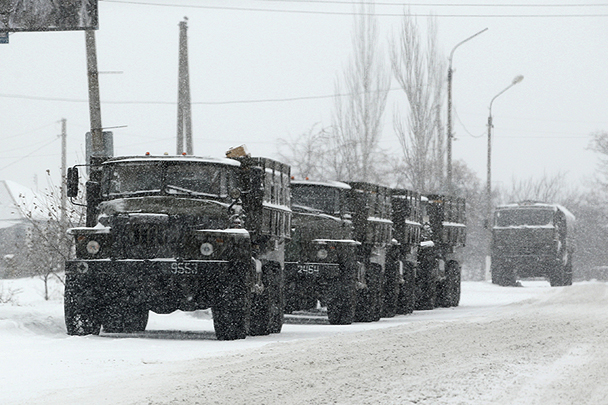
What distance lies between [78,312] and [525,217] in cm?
3061

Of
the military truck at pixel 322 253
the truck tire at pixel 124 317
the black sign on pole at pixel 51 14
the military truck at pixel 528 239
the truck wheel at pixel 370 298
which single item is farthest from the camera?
the military truck at pixel 528 239

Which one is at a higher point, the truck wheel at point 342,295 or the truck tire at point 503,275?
the truck wheel at point 342,295

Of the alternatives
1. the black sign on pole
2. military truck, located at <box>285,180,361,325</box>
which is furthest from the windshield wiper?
the black sign on pole

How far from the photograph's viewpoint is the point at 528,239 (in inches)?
1689

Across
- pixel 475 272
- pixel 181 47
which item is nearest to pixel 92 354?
pixel 181 47

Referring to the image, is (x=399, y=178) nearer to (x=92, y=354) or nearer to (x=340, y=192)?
(x=340, y=192)

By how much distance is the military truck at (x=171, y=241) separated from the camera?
45.8ft

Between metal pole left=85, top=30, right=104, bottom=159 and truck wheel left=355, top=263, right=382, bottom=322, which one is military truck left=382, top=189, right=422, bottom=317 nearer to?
truck wheel left=355, top=263, right=382, bottom=322

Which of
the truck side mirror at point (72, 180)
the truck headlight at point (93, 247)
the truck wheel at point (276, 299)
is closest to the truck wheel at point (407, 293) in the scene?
the truck wheel at point (276, 299)

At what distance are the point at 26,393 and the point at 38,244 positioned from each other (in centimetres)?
1948

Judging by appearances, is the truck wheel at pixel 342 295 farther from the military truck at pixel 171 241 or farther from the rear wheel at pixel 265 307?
the military truck at pixel 171 241

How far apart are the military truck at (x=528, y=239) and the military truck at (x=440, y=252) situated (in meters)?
11.6

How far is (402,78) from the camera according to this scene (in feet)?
163

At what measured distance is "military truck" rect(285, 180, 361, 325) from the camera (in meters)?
18.9
